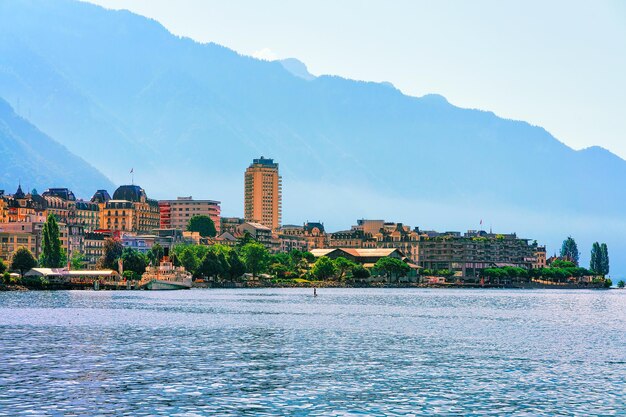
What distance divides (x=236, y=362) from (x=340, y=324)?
4742cm

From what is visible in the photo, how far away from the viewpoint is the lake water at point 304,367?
59156 mm

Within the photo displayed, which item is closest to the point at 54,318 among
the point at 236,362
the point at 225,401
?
the point at 236,362

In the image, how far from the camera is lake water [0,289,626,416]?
59.2m

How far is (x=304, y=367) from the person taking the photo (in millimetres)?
76188

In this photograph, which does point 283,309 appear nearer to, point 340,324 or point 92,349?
point 340,324

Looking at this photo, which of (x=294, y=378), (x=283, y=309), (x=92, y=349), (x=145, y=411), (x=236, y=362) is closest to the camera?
(x=145, y=411)

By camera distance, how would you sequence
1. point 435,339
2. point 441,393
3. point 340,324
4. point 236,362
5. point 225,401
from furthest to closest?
1. point 340,324
2. point 435,339
3. point 236,362
4. point 441,393
5. point 225,401

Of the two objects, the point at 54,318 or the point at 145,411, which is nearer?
the point at 145,411

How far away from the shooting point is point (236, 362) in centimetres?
7919

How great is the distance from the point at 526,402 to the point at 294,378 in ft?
53.3

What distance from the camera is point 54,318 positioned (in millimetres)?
127500

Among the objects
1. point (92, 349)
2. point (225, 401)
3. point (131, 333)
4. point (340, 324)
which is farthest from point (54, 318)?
point (225, 401)

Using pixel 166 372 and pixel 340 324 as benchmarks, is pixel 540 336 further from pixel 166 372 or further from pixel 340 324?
pixel 166 372

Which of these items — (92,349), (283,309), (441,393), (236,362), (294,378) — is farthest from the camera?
(283,309)
